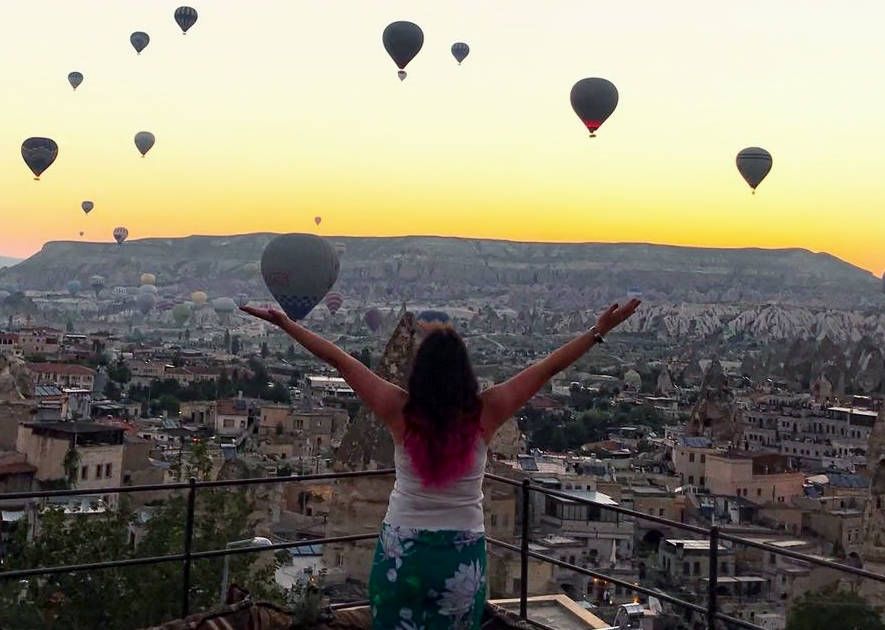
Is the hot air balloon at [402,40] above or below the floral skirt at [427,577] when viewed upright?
above

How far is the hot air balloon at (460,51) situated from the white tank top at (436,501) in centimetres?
2606

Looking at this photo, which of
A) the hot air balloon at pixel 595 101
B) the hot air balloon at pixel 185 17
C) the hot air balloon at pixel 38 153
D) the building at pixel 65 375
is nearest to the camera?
the hot air balloon at pixel 595 101

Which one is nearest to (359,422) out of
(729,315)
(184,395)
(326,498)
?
(326,498)

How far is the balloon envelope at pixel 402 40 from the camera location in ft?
Result: 61.2

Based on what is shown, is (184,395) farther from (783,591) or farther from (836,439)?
(783,591)

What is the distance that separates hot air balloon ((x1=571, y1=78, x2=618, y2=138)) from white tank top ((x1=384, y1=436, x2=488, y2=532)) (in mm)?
16433

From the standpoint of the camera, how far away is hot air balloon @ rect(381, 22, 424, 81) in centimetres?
1864

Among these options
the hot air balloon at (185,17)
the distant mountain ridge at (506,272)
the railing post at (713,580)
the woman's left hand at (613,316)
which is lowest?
the railing post at (713,580)

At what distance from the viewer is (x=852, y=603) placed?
31.2 feet

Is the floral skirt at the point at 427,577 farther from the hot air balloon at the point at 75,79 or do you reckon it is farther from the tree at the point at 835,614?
the hot air balloon at the point at 75,79

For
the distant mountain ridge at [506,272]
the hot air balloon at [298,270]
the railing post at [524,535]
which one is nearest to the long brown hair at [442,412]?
the railing post at [524,535]

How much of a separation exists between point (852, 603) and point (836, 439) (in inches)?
1064

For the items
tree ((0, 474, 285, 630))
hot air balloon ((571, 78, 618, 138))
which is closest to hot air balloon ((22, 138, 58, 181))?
hot air balloon ((571, 78, 618, 138))

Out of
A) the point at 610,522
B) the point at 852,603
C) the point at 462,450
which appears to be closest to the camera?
the point at 462,450
